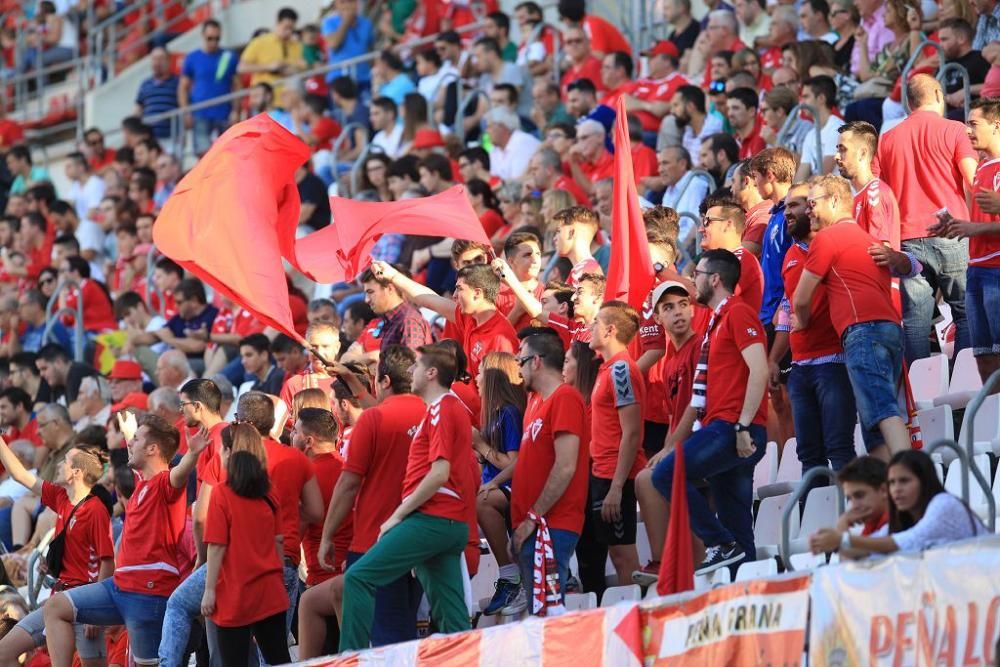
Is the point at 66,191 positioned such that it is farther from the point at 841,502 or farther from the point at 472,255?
the point at 841,502

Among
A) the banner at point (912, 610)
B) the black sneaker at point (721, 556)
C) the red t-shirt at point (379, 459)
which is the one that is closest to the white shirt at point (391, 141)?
the red t-shirt at point (379, 459)

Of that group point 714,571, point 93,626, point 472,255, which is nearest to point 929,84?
point 472,255

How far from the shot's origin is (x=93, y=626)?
9.46 m

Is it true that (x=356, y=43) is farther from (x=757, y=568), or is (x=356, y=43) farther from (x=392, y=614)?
(x=757, y=568)

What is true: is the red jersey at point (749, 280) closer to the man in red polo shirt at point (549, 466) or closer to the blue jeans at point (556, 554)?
the man in red polo shirt at point (549, 466)

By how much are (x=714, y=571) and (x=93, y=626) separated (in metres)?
3.32

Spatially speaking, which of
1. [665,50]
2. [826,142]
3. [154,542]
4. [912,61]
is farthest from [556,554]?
[665,50]

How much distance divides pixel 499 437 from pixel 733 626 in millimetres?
2967

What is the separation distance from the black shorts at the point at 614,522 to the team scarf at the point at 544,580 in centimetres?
47

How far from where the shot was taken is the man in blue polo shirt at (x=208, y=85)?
19.6 m

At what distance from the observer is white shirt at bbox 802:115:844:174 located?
11.1 meters

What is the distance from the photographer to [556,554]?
27.3 feet

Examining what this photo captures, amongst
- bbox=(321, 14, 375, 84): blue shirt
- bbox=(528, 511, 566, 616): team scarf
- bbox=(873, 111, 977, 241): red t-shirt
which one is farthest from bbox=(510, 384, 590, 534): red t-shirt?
bbox=(321, 14, 375, 84): blue shirt

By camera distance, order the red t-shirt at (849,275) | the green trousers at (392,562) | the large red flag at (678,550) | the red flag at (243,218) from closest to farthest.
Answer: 1. the large red flag at (678,550)
2. the green trousers at (392,562)
3. the red t-shirt at (849,275)
4. the red flag at (243,218)
